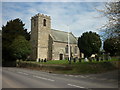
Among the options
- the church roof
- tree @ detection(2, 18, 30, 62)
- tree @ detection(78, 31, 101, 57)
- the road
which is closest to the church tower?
the church roof

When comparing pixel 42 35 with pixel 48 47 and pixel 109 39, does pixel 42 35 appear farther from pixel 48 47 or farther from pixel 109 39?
pixel 109 39

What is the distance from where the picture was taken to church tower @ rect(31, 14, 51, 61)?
47.3 m

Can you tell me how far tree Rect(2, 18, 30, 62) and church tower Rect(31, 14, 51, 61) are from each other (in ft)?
15.5

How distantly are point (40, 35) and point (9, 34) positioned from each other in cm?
994

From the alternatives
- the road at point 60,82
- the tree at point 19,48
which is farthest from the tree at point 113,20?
the tree at point 19,48

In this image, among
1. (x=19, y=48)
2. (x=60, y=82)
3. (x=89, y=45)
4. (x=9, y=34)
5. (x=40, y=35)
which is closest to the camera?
(x=60, y=82)

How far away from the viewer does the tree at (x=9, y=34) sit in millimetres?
40463

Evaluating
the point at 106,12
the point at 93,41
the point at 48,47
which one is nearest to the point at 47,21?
A: the point at 48,47

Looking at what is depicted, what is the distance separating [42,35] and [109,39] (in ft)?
120

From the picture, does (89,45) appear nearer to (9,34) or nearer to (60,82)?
(9,34)

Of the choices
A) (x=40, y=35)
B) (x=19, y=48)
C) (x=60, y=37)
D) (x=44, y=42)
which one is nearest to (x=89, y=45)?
(x=60, y=37)

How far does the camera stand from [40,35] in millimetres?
47812

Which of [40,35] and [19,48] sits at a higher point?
[40,35]

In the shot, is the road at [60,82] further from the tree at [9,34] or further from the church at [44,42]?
the church at [44,42]
